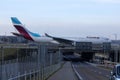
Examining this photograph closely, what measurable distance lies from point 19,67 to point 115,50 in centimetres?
11311

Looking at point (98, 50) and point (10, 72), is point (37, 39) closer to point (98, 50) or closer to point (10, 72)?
point (98, 50)

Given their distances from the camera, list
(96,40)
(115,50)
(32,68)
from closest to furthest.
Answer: (32,68), (115,50), (96,40)

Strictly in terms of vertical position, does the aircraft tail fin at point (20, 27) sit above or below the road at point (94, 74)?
above

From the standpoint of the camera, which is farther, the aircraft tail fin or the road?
the aircraft tail fin

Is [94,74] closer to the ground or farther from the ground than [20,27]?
closer to the ground

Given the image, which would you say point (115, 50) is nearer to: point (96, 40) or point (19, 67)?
point (96, 40)

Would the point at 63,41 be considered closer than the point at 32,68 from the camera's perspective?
No

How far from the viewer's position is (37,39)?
5487 inches

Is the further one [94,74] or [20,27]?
[20,27]

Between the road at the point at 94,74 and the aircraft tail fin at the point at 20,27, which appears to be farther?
the aircraft tail fin at the point at 20,27

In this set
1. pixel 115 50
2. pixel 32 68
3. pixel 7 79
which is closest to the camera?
pixel 7 79

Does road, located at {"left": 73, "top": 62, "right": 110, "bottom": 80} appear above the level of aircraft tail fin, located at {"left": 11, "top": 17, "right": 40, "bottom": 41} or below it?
below

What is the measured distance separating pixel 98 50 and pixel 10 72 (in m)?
115

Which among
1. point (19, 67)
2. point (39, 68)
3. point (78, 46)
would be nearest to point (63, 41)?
point (78, 46)
